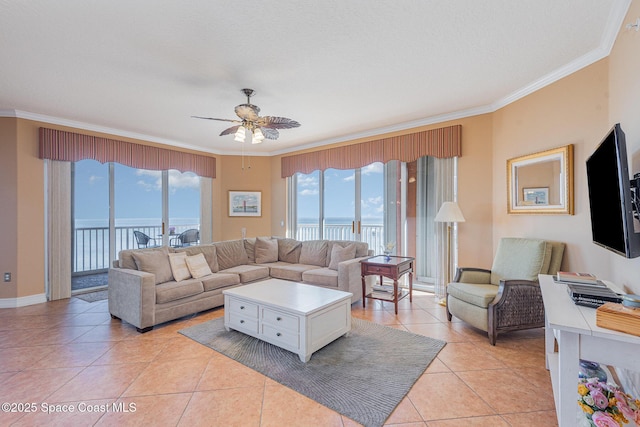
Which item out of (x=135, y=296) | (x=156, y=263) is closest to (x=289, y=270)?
(x=156, y=263)

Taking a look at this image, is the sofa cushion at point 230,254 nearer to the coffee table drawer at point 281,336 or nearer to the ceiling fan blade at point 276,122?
the coffee table drawer at point 281,336

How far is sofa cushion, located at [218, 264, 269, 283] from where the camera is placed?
4.31 metres

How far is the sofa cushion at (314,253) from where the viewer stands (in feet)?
15.6

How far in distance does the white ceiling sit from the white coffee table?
226cm

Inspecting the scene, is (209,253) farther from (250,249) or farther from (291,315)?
(291,315)

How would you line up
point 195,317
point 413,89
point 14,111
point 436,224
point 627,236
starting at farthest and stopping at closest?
point 436,224 < point 14,111 < point 195,317 < point 413,89 < point 627,236

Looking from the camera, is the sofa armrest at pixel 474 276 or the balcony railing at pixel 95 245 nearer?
the sofa armrest at pixel 474 276

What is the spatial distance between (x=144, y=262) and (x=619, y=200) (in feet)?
14.1

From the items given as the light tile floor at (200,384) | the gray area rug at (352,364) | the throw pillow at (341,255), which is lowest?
the light tile floor at (200,384)

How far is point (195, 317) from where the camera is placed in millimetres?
3664

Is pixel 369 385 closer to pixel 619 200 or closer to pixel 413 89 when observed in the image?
pixel 619 200

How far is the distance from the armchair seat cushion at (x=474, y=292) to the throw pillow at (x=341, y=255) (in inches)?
57.6

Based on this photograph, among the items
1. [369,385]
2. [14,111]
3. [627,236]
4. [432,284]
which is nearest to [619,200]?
[627,236]

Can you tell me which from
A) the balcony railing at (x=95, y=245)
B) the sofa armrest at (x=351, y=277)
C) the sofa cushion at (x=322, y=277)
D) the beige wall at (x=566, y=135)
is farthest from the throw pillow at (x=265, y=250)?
the beige wall at (x=566, y=135)
